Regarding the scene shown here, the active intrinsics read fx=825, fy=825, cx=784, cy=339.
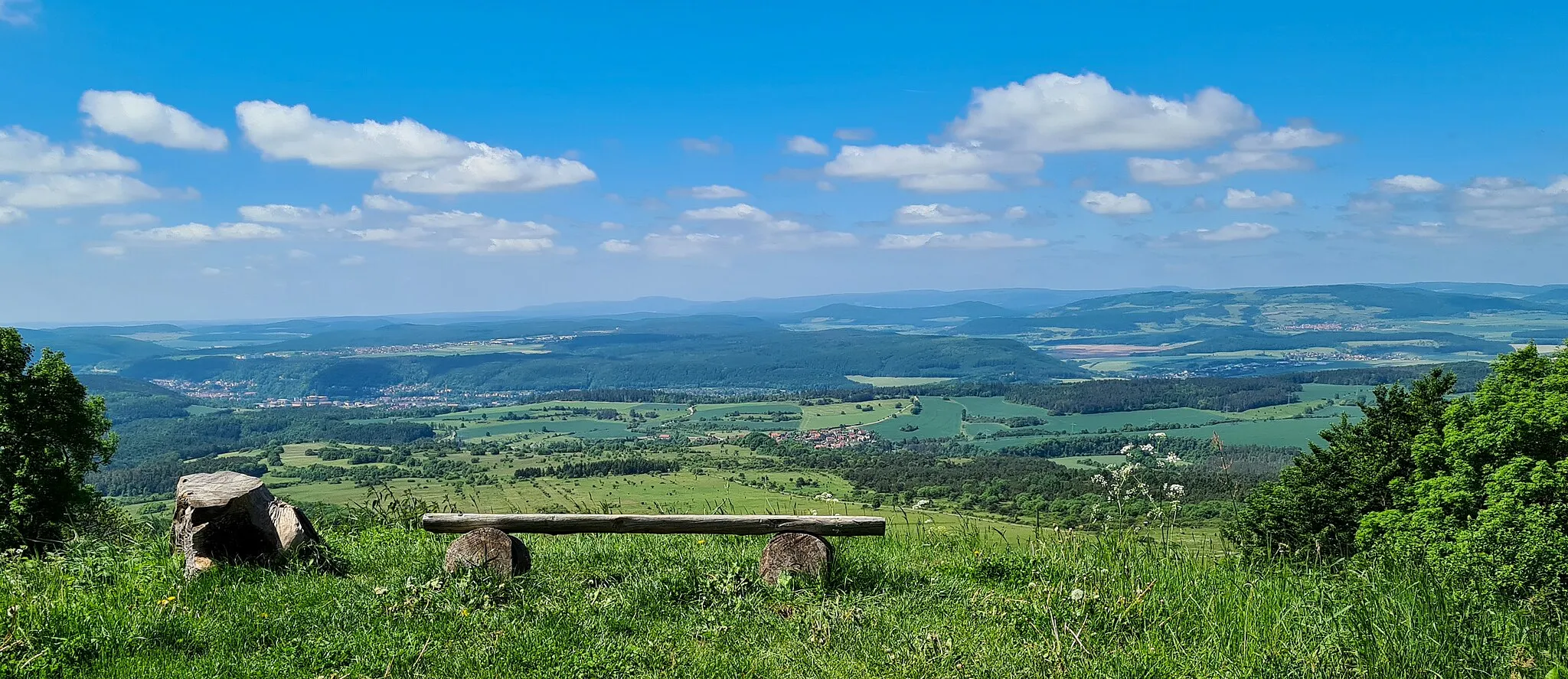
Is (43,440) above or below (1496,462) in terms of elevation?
above

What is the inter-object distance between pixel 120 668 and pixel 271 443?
462 ft

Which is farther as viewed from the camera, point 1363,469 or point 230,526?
point 1363,469

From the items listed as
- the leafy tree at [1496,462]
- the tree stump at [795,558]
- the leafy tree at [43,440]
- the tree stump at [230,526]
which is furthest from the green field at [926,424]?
the tree stump at [230,526]

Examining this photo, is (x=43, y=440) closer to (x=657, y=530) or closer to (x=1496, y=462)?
(x=657, y=530)

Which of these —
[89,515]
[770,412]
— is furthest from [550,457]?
[89,515]

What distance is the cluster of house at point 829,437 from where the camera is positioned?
130 metres

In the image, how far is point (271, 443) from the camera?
125m

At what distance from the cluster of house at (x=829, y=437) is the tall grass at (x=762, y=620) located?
376ft

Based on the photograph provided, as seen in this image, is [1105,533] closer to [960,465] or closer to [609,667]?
[609,667]

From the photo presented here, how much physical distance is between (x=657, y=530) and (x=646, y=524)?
0.12 meters

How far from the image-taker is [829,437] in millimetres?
143000

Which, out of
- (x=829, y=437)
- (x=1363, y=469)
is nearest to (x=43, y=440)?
(x=1363, y=469)

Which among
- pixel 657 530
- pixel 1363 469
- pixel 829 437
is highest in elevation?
pixel 657 530

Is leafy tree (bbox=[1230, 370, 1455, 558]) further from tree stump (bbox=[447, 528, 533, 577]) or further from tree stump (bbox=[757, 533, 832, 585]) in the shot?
tree stump (bbox=[447, 528, 533, 577])
